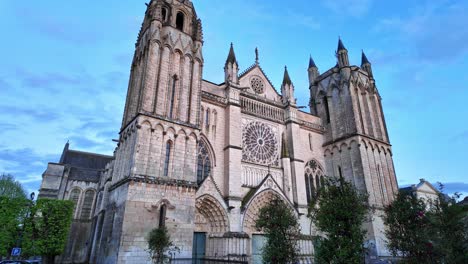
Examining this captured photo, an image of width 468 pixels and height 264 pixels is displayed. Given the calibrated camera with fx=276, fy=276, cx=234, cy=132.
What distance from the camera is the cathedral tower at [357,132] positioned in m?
24.0

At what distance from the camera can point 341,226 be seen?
1112 cm

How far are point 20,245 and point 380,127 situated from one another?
3381cm

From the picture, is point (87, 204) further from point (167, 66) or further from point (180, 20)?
point (180, 20)

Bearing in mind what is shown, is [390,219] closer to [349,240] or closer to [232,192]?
[349,240]

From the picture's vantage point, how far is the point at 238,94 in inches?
925

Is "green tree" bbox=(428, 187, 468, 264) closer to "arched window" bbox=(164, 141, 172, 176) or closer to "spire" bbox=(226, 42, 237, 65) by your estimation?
"arched window" bbox=(164, 141, 172, 176)

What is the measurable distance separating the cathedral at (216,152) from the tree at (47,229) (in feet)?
7.96

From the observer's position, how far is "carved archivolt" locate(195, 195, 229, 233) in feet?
60.3

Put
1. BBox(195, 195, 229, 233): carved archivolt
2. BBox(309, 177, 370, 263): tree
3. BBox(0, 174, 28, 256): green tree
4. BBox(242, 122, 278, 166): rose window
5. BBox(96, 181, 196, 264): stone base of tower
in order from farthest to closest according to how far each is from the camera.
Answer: BBox(242, 122, 278, 166): rose window < BBox(0, 174, 28, 256): green tree < BBox(195, 195, 229, 233): carved archivolt < BBox(96, 181, 196, 264): stone base of tower < BBox(309, 177, 370, 263): tree

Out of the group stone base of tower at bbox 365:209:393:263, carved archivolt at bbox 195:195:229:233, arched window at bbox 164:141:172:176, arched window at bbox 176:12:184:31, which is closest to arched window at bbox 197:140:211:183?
carved archivolt at bbox 195:195:229:233

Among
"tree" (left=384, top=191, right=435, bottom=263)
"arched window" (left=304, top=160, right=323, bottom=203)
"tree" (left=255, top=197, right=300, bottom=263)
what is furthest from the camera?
"arched window" (left=304, top=160, right=323, bottom=203)

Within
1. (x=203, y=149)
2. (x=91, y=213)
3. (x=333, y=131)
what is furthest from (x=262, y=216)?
(x=91, y=213)

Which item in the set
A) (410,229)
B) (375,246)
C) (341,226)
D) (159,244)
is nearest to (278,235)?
(341,226)

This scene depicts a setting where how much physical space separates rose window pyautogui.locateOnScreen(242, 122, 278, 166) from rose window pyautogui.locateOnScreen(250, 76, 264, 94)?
3.71 m
